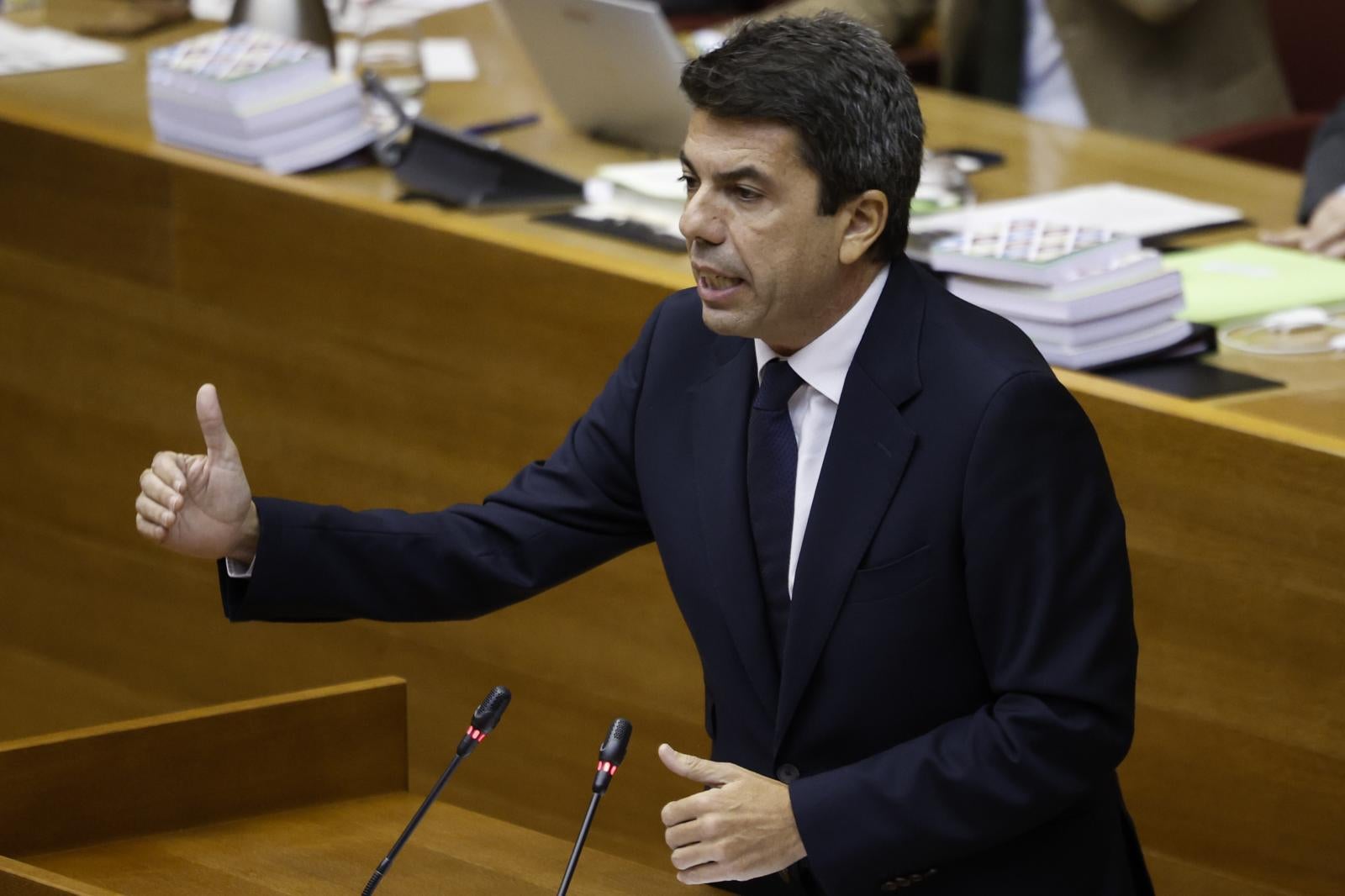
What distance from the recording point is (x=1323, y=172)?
2818 millimetres

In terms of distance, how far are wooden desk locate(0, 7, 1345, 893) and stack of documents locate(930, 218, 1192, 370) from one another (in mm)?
101

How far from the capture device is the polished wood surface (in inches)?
65.2

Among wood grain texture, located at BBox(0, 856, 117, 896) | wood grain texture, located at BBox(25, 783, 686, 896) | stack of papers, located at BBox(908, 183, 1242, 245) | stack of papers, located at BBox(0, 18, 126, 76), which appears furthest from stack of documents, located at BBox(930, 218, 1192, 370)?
stack of papers, located at BBox(0, 18, 126, 76)

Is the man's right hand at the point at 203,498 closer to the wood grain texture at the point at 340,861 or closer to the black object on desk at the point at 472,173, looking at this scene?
the wood grain texture at the point at 340,861

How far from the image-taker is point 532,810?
8.76 ft

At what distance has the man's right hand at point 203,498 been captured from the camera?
163 centimetres

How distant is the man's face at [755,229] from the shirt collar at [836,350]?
35 mm

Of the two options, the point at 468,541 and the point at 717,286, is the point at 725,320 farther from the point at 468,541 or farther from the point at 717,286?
Answer: the point at 468,541

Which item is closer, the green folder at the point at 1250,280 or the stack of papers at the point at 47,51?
the green folder at the point at 1250,280

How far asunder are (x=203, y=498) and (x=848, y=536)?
0.55 metres

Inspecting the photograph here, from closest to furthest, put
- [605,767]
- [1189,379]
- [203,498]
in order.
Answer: [605,767] → [203,498] → [1189,379]

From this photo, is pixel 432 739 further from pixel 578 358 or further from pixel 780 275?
pixel 780 275

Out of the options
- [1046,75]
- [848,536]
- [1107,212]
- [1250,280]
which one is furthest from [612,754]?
[1046,75]

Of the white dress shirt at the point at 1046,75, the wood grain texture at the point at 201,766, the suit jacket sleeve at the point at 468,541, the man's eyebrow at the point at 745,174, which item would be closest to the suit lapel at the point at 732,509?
the suit jacket sleeve at the point at 468,541
